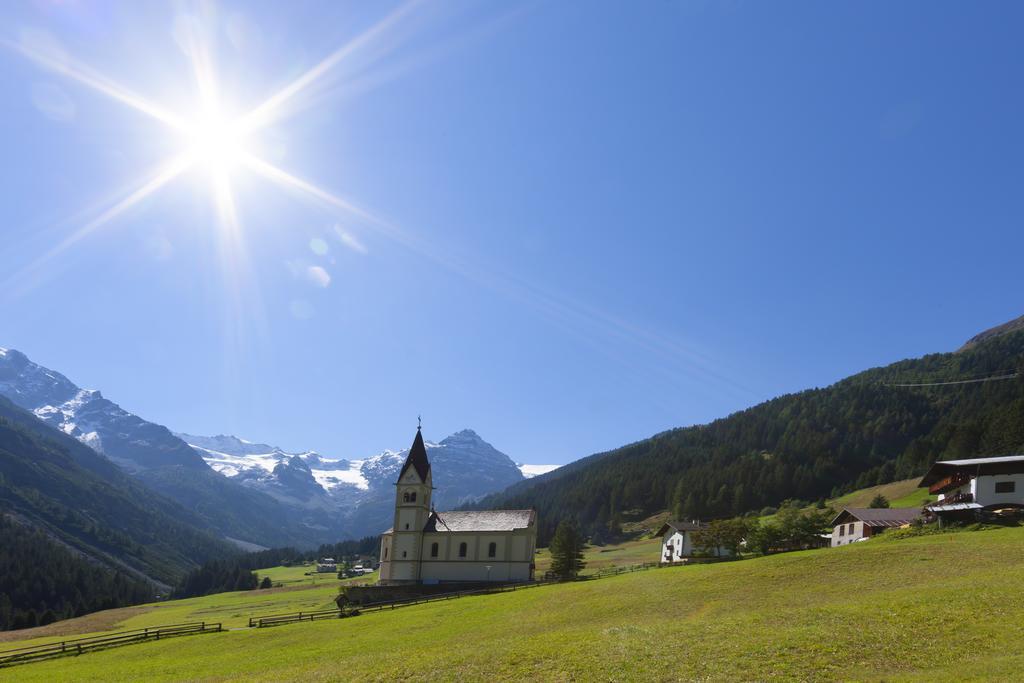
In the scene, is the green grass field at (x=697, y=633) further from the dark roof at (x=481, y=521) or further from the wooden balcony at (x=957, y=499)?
the dark roof at (x=481, y=521)

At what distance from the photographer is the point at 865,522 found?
7412cm

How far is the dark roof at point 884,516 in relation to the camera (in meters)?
73.3

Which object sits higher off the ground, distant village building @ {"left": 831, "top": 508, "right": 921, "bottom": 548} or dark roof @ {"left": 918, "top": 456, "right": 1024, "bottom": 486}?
dark roof @ {"left": 918, "top": 456, "right": 1024, "bottom": 486}

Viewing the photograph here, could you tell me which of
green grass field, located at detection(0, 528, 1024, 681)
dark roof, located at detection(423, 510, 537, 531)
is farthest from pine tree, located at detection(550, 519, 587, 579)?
green grass field, located at detection(0, 528, 1024, 681)

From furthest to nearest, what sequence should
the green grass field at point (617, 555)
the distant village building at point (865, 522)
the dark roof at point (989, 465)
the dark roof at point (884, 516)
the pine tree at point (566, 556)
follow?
1. the green grass field at point (617, 555)
2. the pine tree at point (566, 556)
3. the dark roof at point (884, 516)
4. the distant village building at point (865, 522)
5. the dark roof at point (989, 465)

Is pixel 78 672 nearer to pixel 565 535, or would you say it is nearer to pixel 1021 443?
pixel 565 535

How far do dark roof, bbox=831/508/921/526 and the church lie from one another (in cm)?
3938

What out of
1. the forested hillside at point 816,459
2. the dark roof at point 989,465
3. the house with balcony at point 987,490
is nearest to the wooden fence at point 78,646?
the house with balcony at point 987,490

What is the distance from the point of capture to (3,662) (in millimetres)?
47719

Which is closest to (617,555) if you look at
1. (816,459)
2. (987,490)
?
(987,490)

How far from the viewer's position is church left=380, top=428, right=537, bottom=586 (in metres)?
84.6

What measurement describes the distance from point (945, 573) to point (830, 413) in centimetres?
17473

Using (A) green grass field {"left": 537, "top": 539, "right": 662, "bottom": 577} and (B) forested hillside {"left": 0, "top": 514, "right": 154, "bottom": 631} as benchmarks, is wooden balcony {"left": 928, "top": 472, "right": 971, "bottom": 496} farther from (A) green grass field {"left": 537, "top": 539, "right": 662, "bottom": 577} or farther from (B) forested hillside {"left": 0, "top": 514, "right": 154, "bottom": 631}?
(B) forested hillside {"left": 0, "top": 514, "right": 154, "bottom": 631}

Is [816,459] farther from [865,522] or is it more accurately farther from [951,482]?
[951,482]
